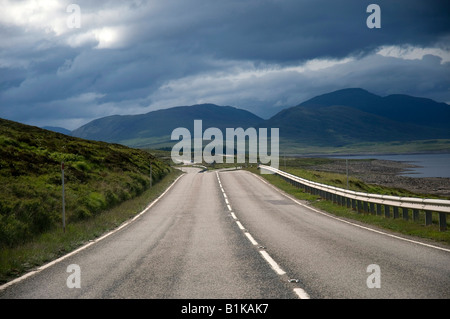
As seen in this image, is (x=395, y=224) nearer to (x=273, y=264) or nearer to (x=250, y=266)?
(x=273, y=264)

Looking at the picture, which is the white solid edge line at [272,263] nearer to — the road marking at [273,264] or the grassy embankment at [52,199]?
the road marking at [273,264]

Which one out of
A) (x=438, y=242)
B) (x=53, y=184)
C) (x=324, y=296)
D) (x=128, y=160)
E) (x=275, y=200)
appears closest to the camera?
(x=324, y=296)

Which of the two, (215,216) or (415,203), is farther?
(215,216)

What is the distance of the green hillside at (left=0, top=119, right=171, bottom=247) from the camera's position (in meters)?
14.2

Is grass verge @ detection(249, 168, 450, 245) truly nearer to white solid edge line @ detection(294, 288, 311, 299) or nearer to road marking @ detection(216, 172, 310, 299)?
road marking @ detection(216, 172, 310, 299)

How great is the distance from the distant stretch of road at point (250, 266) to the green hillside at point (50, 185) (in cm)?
329

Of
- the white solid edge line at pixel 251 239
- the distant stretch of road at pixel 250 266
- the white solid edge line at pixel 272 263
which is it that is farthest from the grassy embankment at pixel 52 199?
the white solid edge line at pixel 272 263

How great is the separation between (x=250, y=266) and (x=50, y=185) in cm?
1538

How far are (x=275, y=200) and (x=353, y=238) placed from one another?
46.0ft

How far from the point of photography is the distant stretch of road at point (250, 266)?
20.6 feet

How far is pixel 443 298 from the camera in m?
5.66
